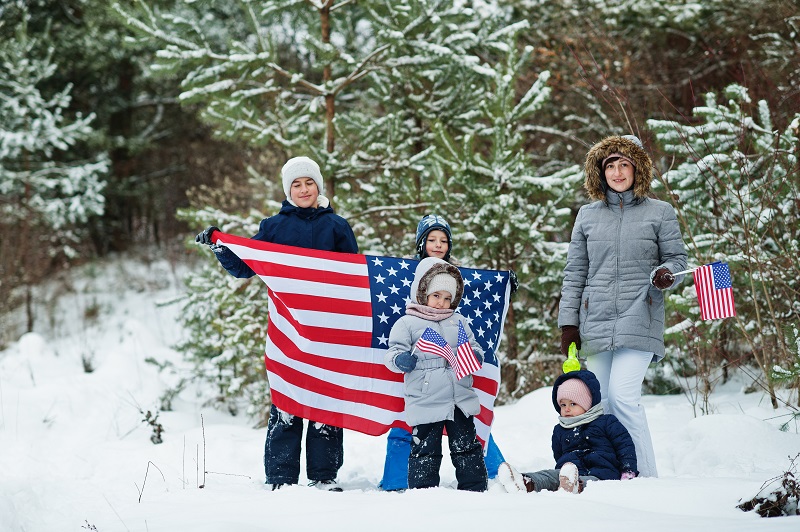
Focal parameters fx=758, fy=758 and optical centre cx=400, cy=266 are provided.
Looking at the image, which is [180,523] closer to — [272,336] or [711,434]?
[272,336]

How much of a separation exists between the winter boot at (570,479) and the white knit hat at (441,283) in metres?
1.25

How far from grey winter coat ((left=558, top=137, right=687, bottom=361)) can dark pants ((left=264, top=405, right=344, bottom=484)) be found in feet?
5.48

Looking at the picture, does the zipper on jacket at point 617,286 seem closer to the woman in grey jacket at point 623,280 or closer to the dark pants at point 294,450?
the woman in grey jacket at point 623,280

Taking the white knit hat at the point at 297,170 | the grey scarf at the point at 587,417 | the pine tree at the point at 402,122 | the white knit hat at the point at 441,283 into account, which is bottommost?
the grey scarf at the point at 587,417

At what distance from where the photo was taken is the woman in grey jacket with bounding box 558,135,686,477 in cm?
443

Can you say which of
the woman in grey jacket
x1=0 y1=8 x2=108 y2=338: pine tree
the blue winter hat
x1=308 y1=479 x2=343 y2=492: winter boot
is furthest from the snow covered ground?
x1=0 y1=8 x2=108 y2=338: pine tree

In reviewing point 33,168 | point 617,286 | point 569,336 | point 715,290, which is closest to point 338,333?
point 569,336

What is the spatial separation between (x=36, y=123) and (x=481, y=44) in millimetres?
11541

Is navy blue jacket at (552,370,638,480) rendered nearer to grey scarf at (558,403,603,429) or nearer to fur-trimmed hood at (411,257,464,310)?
grey scarf at (558,403,603,429)

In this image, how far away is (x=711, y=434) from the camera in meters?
5.31

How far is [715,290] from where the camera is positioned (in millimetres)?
4352

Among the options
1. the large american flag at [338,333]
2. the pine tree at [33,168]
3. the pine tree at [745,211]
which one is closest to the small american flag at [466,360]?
the large american flag at [338,333]

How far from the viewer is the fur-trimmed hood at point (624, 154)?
4543 mm

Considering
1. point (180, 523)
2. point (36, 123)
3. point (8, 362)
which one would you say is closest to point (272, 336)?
point (180, 523)
